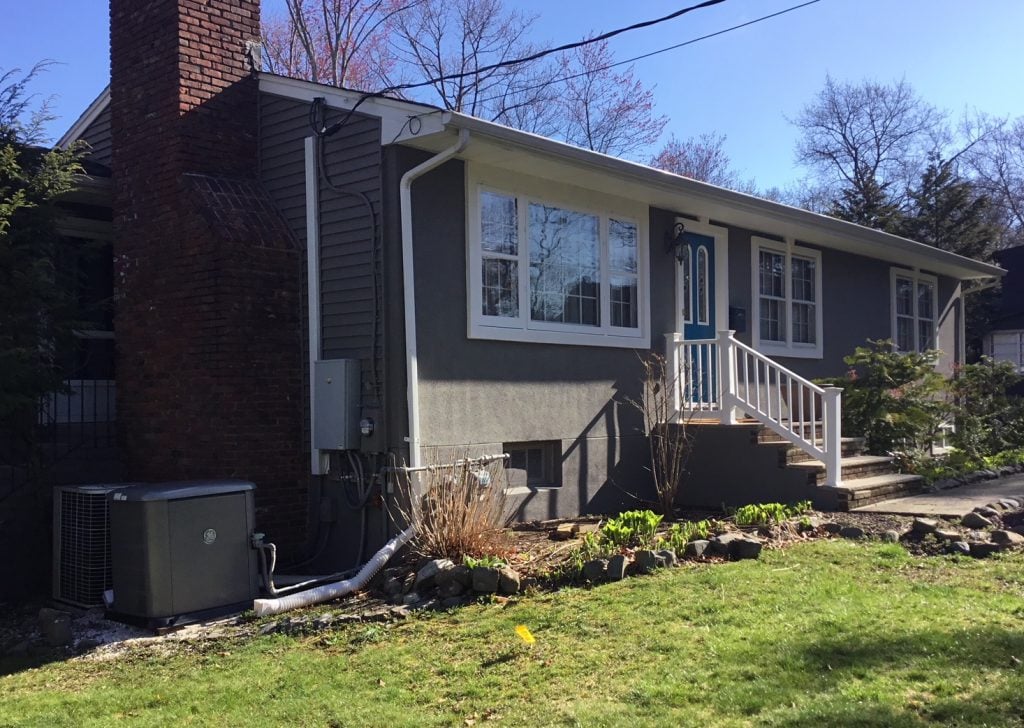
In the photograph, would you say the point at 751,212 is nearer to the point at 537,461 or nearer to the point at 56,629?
the point at 537,461

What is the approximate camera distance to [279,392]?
8094mm

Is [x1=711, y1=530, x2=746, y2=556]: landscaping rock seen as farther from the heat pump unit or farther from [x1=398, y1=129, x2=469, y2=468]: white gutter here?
the heat pump unit

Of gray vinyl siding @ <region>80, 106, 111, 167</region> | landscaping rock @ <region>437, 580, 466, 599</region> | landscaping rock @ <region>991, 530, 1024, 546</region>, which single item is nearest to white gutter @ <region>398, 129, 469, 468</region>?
landscaping rock @ <region>437, 580, 466, 599</region>

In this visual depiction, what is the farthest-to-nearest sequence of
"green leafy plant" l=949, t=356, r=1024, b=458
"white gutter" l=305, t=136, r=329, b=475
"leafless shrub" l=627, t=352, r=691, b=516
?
"green leafy plant" l=949, t=356, r=1024, b=458 < "leafless shrub" l=627, t=352, r=691, b=516 < "white gutter" l=305, t=136, r=329, b=475

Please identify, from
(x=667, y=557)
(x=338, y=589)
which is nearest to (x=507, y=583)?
(x=667, y=557)

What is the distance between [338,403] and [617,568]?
277 centimetres

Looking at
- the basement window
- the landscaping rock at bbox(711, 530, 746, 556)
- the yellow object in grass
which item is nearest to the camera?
the yellow object in grass

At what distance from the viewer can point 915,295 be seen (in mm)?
15852

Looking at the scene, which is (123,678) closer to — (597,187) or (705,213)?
(597,187)

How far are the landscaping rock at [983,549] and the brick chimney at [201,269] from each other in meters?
5.35

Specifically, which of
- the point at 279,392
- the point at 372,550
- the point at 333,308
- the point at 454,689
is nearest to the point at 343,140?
the point at 333,308

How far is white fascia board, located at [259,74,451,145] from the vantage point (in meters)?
7.25

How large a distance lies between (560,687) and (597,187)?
6.00 metres

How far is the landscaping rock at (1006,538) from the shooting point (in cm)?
679
